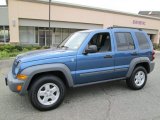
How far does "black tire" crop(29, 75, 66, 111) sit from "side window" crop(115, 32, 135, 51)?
78.0 inches

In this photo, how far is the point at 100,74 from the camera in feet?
14.9

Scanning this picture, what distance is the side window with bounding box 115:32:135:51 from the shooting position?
4887 mm

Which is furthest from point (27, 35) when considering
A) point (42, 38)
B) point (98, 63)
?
point (98, 63)

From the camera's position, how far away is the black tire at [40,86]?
3746 mm

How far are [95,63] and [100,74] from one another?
35 cm

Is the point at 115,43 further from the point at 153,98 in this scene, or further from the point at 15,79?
the point at 15,79

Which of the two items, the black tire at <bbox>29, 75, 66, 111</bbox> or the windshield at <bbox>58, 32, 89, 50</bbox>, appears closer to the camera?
the black tire at <bbox>29, 75, 66, 111</bbox>

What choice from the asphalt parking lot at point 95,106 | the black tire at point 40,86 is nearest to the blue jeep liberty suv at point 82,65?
the black tire at point 40,86

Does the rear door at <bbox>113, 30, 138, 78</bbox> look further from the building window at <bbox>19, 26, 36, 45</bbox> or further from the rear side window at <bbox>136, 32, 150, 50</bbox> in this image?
the building window at <bbox>19, 26, 36, 45</bbox>

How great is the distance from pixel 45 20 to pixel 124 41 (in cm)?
1628

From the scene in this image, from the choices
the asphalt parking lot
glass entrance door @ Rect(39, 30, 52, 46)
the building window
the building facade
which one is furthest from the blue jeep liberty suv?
glass entrance door @ Rect(39, 30, 52, 46)

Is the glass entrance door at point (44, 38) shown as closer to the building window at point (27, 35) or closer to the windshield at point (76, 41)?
the building window at point (27, 35)

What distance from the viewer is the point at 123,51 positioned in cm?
491

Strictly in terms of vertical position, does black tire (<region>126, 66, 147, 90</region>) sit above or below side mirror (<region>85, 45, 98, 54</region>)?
below
